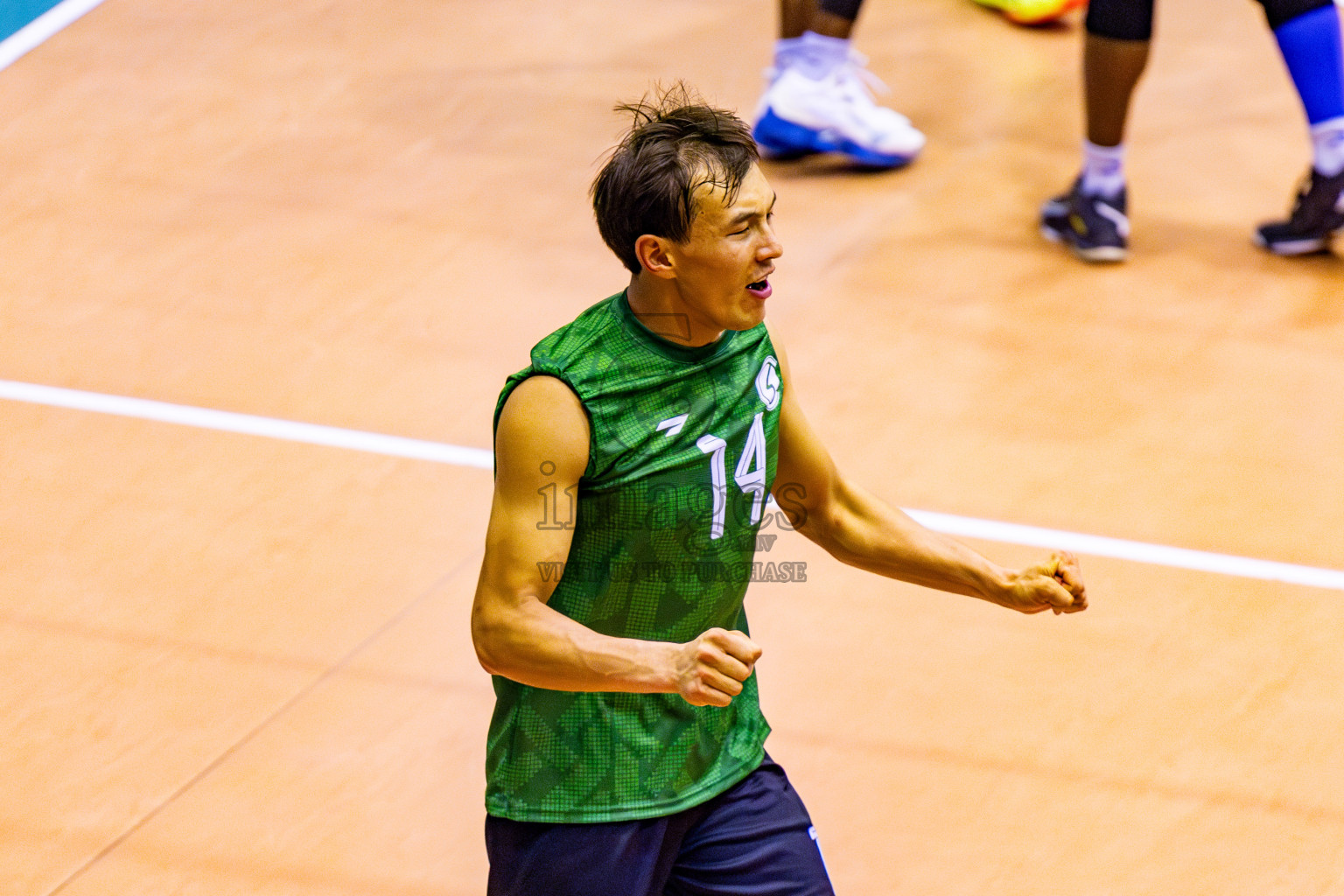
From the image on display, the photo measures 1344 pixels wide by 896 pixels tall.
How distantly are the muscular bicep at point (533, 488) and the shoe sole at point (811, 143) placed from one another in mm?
3806

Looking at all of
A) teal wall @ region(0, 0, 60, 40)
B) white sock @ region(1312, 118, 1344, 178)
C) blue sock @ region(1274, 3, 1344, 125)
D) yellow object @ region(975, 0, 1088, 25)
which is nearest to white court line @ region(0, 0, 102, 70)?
teal wall @ region(0, 0, 60, 40)

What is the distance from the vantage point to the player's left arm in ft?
→ 7.68

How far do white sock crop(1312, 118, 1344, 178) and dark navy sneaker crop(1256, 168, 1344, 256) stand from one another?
2cm

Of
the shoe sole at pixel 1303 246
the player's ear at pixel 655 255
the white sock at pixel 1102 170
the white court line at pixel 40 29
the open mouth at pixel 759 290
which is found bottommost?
the shoe sole at pixel 1303 246

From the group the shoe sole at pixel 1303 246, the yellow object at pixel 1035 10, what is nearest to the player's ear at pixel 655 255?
the shoe sole at pixel 1303 246

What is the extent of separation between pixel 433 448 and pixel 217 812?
1347mm

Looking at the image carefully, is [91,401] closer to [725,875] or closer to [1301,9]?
[725,875]

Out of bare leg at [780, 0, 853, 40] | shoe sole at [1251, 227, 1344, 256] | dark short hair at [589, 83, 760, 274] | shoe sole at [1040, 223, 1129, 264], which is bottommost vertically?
shoe sole at [1251, 227, 1344, 256]

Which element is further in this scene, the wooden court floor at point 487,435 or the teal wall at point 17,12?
the teal wall at point 17,12

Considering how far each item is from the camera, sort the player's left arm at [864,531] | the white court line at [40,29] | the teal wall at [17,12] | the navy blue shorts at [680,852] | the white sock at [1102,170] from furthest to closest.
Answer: the teal wall at [17,12] → the white court line at [40,29] → the white sock at [1102,170] → the player's left arm at [864,531] → the navy blue shorts at [680,852]

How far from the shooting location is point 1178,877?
304cm

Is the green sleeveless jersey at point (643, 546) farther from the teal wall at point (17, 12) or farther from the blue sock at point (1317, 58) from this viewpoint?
the teal wall at point (17, 12)

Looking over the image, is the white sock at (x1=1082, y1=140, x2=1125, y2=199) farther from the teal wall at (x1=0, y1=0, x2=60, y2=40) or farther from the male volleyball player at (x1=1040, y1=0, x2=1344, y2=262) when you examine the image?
the teal wall at (x1=0, y1=0, x2=60, y2=40)

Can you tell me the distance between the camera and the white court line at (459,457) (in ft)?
12.6
